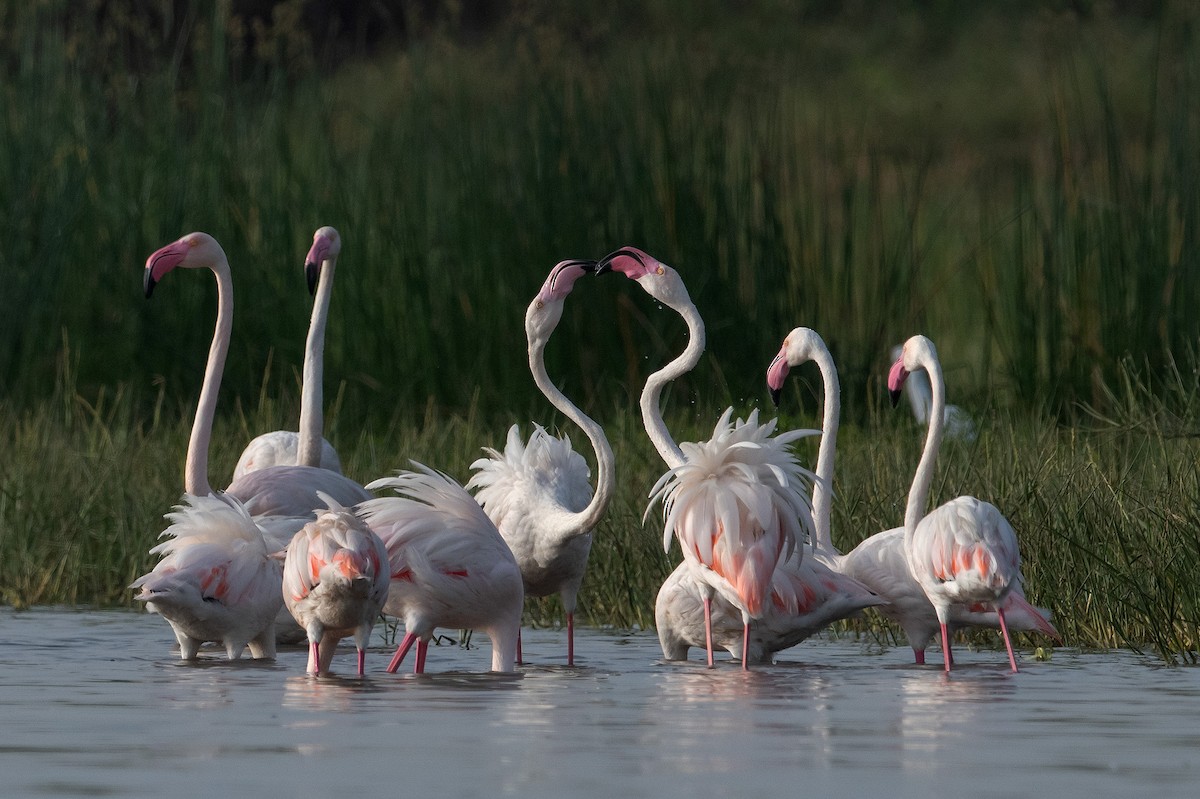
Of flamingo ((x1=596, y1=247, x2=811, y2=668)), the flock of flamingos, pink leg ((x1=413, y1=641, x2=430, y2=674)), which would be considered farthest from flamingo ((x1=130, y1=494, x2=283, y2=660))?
flamingo ((x1=596, y1=247, x2=811, y2=668))

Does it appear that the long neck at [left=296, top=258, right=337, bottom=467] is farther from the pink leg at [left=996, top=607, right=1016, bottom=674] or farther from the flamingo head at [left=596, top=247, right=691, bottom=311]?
the pink leg at [left=996, top=607, right=1016, bottom=674]

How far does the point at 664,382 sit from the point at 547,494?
0.61 metres

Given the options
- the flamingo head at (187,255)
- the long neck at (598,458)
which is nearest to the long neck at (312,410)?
the flamingo head at (187,255)

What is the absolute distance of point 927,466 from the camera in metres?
7.31

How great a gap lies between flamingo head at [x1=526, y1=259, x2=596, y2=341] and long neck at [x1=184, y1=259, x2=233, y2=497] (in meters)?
1.44

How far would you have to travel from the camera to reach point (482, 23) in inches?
1053

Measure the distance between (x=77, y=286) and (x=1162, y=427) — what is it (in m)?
6.25

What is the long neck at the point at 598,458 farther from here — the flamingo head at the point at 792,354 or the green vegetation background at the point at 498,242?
the green vegetation background at the point at 498,242

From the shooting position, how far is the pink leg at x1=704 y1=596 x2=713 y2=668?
6.84 m

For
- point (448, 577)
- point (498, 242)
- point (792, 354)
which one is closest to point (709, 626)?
point (448, 577)

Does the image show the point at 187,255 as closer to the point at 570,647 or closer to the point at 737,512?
the point at 570,647

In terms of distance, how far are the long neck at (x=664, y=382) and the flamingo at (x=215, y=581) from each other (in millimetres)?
1312

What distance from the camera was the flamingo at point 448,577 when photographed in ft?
22.6

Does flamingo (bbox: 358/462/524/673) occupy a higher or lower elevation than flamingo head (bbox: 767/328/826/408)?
lower
